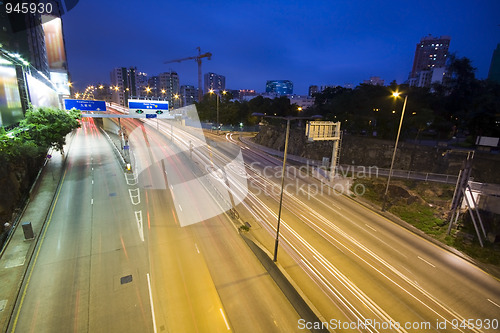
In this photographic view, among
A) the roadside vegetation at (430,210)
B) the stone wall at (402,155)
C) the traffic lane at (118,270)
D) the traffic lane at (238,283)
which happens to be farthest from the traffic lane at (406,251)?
the traffic lane at (118,270)

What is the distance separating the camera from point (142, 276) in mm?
12867

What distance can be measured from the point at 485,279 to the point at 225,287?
15.9 meters

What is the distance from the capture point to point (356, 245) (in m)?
16.6

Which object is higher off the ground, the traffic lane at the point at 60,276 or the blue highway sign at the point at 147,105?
the blue highway sign at the point at 147,105

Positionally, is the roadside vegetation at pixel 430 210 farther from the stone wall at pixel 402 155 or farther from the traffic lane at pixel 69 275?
the traffic lane at pixel 69 275

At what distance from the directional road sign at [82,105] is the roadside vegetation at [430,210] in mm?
34936

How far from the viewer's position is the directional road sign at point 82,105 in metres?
27.9

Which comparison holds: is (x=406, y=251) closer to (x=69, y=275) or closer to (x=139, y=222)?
(x=139, y=222)

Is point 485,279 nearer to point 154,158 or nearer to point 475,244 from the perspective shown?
point 475,244

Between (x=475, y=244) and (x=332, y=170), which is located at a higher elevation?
(x=332, y=170)

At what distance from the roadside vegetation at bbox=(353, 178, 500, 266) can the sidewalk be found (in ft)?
91.1

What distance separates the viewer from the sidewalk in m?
11.1

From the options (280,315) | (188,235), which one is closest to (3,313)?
(188,235)
